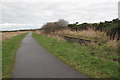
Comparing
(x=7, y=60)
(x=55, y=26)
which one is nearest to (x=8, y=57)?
(x=7, y=60)

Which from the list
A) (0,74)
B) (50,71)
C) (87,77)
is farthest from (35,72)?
(87,77)

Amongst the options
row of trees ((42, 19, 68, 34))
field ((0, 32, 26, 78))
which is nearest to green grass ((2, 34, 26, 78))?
field ((0, 32, 26, 78))

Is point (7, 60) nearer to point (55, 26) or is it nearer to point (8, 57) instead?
point (8, 57)

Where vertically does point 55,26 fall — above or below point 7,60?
above

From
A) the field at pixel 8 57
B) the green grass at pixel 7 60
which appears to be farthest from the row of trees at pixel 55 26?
the green grass at pixel 7 60

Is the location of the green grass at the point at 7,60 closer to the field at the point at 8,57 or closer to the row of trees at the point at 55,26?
the field at the point at 8,57

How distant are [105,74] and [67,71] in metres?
1.50

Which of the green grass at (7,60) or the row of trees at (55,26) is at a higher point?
the row of trees at (55,26)

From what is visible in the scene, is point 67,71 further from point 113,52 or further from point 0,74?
point 113,52

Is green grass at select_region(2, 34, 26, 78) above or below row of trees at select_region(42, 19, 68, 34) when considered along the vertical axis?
below

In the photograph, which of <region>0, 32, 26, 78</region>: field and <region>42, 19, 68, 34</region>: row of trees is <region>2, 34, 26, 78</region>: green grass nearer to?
<region>0, 32, 26, 78</region>: field

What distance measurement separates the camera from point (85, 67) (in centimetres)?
698

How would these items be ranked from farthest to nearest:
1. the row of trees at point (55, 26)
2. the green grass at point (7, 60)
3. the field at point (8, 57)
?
1. the row of trees at point (55, 26)
2. the field at point (8, 57)
3. the green grass at point (7, 60)

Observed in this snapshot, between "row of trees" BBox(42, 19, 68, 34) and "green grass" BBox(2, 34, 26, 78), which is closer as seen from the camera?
"green grass" BBox(2, 34, 26, 78)
